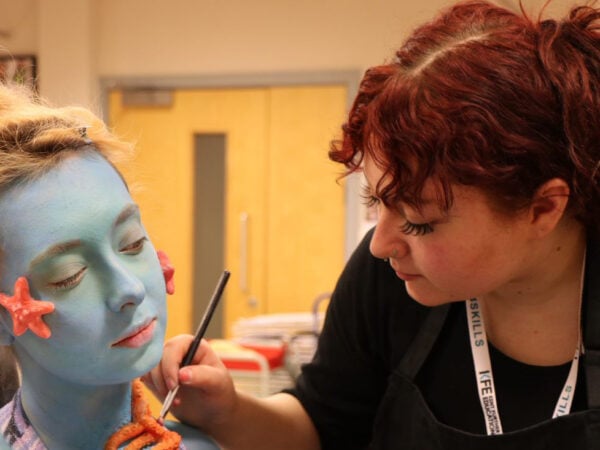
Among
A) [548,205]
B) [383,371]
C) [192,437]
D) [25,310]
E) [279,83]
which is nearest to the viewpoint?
[25,310]

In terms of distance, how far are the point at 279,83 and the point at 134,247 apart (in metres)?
2.98

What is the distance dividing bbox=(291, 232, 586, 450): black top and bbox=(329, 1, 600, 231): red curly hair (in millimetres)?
287

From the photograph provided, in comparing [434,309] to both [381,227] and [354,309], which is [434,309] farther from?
[381,227]

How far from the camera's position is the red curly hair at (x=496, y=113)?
927mm

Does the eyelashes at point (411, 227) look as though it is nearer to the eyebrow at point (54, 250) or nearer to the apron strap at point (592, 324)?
the apron strap at point (592, 324)

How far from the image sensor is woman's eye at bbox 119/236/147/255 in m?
0.97

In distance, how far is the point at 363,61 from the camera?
374 centimetres

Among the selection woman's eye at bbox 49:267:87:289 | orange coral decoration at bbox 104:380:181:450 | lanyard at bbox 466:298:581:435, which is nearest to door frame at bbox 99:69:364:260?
lanyard at bbox 466:298:581:435

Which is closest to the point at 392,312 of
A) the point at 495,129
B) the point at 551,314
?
the point at 551,314

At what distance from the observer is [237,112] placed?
396 centimetres

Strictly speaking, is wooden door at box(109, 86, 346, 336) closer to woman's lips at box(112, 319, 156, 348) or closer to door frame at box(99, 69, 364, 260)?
door frame at box(99, 69, 364, 260)

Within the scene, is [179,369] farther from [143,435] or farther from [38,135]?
[38,135]

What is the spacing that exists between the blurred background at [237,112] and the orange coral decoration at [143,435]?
265cm

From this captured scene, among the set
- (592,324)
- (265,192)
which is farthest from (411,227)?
(265,192)
